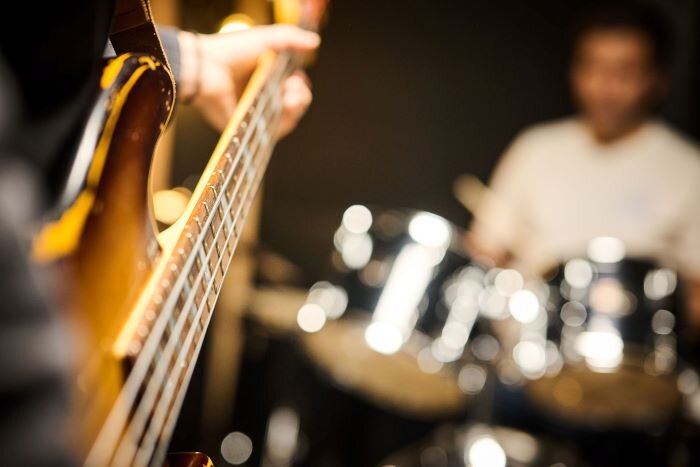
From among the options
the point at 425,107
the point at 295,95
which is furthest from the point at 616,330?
the point at 425,107

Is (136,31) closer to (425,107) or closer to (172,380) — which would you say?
(172,380)

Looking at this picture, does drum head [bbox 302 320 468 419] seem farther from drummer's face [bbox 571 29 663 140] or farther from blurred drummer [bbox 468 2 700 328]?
drummer's face [bbox 571 29 663 140]

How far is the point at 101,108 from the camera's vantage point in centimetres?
53

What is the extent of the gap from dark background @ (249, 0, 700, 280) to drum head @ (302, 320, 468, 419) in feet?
3.27

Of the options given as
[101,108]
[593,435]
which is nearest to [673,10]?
[593,435]

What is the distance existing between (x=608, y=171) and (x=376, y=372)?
3.72 feet

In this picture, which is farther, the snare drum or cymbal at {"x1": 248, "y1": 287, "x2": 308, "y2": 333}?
cymbal at {"x1": 248, "y1": 287, "x2": 308, "y2": 333}

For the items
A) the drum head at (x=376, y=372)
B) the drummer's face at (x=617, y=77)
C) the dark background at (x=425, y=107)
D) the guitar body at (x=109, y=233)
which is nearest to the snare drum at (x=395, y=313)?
the drum head at (x=376, y=372)

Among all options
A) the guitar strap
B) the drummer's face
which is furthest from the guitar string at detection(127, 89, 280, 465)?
the drummer's face

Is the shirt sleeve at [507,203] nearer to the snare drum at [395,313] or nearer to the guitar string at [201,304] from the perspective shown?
the snare drum at [395,313]

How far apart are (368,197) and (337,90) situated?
46 cm

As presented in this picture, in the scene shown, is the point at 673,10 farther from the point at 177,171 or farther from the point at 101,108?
the point at 101,108

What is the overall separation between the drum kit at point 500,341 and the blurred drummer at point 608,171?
26 cm

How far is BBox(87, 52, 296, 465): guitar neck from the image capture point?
47 centimetres
